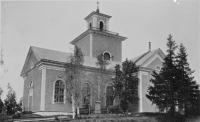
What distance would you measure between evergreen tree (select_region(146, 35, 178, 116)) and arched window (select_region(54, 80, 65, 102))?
10.4m

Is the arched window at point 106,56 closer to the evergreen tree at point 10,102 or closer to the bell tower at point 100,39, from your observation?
the bell tower at point 100,39

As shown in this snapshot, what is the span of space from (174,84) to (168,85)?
59cm

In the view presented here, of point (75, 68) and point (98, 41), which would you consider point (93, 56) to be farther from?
point (75, 68)

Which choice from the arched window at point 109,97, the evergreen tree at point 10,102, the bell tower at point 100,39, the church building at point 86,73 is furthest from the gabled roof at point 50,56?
the evergreen tree at point 10,102

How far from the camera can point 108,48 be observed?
1673 inches

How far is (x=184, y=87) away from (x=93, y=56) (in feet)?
59.5

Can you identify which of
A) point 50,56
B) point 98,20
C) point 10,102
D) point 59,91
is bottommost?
point 10,102

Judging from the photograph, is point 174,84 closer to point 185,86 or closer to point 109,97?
point 185,86

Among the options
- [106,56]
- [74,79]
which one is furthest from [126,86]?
[106,56]

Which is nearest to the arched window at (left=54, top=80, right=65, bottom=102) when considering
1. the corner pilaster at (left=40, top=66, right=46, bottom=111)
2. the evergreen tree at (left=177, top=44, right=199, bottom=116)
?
the corner pilaster at (left=40, top=66, right=46, bottom=111)

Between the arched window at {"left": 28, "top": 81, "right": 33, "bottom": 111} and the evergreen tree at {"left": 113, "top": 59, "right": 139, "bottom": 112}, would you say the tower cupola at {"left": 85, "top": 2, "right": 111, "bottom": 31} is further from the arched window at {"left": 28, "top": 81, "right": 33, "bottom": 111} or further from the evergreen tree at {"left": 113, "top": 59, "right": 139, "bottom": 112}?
the arched window at {"left": 28, "top": 81, "right": 33, "bottom": 111}

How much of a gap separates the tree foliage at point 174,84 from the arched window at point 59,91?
10402 mm

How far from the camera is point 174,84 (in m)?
26.0

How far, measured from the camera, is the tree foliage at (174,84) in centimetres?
2562
